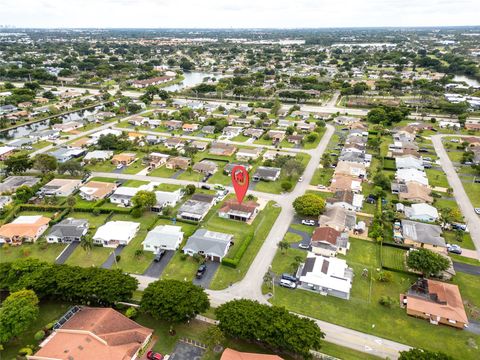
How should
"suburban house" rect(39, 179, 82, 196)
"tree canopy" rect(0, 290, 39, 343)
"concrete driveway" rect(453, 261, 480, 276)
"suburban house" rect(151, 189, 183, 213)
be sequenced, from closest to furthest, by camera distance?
"tree canopy" rect(0, 290, 39, 343)
"concrete driveway" rect(453, 261, 480, 276)
"suburban house" rect(151, 189, 183, 213)
"suburban house" rect(39, 179, 82, 196)

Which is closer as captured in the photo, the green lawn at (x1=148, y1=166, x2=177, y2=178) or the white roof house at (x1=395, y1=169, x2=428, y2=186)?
the white roof house at (x1=395, y1=169, x2=428, y2=186)

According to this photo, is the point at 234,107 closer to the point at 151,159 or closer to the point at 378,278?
the point at 151,159

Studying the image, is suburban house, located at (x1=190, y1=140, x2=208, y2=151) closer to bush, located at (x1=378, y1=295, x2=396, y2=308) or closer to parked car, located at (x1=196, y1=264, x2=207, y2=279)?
parked car, located at (x1=196, y1=264, x2=207, y2=279)

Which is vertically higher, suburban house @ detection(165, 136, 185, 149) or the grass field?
suburban house @ detection(165, 136, 185, 149)

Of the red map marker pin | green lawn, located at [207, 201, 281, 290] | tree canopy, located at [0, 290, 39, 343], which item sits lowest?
green lawn, located at [207, 201, 281, 290]

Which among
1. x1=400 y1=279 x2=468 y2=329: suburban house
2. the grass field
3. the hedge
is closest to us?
x1=400 y1=279 x2=468 y2=329: suburban house

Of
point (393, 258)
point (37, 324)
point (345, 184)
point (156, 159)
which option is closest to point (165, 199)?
point (156, 159)

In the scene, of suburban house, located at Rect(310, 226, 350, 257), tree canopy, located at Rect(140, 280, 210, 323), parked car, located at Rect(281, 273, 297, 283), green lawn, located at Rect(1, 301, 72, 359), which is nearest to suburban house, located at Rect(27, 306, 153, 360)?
tree canopy, located at Rect(140, 280, 210, 323)

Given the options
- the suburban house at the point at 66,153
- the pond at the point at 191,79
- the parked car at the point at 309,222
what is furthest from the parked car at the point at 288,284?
the pond at the point at 191,79
